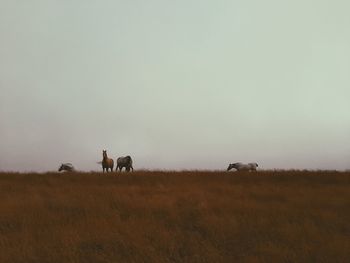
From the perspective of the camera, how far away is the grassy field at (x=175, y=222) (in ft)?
32.4

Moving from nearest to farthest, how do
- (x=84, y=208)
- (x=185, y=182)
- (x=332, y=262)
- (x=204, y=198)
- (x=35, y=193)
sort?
(x=332, y=262) → (x=84, y=208) → (x=204, y=198) → (x=35, y=193) → (x=185, y=182)

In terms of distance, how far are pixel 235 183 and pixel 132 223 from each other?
27.9 feet

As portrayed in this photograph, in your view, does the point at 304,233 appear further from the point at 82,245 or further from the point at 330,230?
the point at 82,245

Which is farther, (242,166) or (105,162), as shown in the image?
(242,166)

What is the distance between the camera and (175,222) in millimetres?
12492

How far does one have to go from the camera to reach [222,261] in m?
9.48

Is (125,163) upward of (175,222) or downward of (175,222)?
upward

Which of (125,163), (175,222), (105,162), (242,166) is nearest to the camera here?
(175,222)

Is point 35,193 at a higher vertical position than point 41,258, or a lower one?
higher

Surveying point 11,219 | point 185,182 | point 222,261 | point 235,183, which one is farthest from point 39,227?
point 235,183

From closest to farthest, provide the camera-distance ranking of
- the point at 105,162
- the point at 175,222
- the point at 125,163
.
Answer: the point at 175,222 → the point at 105,162 → the point at 125,163

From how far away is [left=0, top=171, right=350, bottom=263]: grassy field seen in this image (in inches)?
388

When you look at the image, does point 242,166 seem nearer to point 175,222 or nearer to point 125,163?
point 125,163

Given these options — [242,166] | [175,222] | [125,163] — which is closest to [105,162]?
[125,163]
